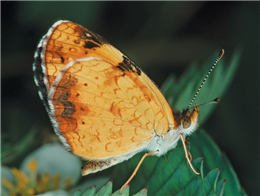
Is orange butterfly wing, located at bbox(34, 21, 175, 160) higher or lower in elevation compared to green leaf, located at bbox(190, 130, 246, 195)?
lower

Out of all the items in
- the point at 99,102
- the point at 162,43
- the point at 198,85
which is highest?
the point at 198,85

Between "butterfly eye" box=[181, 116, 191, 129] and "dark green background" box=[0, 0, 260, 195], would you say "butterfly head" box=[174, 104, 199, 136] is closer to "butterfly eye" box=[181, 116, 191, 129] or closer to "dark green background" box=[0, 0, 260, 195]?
"butterfly eye" box=[181, 116, 191, 129]

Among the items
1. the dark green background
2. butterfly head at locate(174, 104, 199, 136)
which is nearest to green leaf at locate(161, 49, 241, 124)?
butterfly head at locate(174, 104, 199, 136)

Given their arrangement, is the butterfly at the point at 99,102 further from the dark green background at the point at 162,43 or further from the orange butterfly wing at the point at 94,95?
the dark green background at the point at 162,43

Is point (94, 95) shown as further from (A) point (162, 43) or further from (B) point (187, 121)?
(A) point (162, 43)

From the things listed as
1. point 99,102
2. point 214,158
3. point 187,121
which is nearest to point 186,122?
point 187,121

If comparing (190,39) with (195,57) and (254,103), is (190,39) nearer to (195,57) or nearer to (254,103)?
(195,57)
